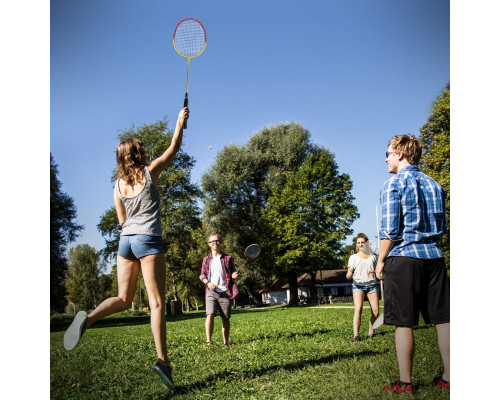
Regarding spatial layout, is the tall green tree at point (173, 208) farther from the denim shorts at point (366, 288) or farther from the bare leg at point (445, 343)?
the bare leg at point (445, 343)

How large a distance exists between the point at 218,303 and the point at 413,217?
2.85 meters

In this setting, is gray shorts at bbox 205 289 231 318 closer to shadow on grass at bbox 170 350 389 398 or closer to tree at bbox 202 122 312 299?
tree at bbox 202 122 312 299

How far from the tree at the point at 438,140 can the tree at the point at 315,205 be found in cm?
68

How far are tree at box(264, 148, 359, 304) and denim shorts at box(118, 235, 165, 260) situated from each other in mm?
1796

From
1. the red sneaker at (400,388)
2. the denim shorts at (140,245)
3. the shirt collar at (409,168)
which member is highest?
the shirt collar at (409,168)

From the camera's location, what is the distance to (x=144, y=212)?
2510 millimetres

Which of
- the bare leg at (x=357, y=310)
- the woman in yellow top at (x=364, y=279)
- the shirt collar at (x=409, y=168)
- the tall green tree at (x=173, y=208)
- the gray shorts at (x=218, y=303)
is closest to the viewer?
the shirt collar at (x=409, y=168)

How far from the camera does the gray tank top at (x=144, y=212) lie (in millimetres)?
2480

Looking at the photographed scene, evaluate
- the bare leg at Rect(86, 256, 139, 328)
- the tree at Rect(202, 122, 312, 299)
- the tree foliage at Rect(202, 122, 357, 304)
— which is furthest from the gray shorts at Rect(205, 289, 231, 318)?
the bare leg at Rect(86, 256, 139, 328)

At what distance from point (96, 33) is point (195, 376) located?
256 cm

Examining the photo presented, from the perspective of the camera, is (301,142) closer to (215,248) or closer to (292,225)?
(292,225)

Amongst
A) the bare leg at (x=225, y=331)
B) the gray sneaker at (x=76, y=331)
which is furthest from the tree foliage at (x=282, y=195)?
the gray sneaker at (x=76, y=331)

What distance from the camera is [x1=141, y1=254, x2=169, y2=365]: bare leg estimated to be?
2.45m

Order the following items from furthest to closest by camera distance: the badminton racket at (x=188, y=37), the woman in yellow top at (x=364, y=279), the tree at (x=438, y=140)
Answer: the woman in yellow top at (x=364, y=279)
the badminton racket at (x=188, y=37)
the tree at (x=438, y=140)
